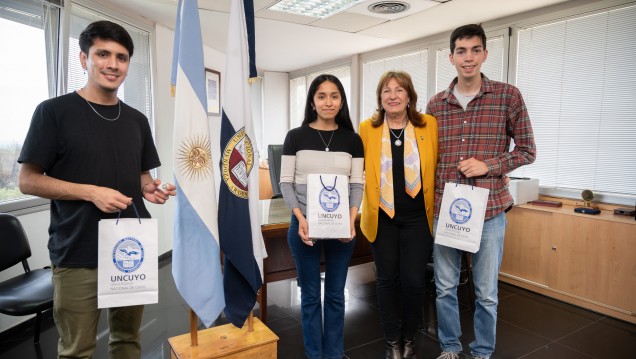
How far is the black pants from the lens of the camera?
6.64 feet

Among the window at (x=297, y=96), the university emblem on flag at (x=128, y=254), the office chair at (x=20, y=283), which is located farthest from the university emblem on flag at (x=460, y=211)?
the window at (x=297, y=96)

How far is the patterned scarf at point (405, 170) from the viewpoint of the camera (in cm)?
199

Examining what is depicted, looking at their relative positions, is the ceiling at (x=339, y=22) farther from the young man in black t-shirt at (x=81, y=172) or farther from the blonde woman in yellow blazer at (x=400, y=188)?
the young man in black t-shirt at (x=81, y=172)

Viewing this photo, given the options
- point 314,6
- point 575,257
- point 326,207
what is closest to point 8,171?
point 326,207

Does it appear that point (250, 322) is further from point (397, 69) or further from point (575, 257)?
point (397, 69)

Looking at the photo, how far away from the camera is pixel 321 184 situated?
1.87m

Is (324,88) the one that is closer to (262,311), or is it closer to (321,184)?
(321,184)

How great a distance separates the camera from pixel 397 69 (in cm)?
544

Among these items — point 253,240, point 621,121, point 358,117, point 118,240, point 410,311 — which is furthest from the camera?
point 358,117

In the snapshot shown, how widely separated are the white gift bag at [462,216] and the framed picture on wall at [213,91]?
413cm

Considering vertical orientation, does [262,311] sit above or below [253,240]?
below

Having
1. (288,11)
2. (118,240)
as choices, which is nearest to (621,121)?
(288,11)

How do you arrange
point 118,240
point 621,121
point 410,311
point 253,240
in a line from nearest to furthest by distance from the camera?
point 118,240, point 253,240, point 410,311, point 621,121

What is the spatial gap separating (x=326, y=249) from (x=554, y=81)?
2968mm
